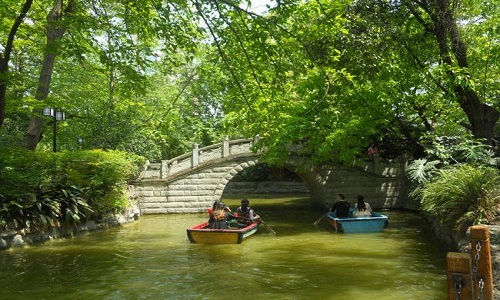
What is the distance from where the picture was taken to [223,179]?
21.8m

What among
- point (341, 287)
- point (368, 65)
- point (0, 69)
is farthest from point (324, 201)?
point (0, 69)

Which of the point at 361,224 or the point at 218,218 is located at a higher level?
the point at 218,218

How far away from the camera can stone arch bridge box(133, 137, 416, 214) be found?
21516mm

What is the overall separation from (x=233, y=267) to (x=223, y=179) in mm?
11648

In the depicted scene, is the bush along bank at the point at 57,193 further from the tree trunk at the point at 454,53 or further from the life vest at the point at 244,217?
the tree trunk at the point at 454,53

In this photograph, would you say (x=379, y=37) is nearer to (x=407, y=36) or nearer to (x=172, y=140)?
(x=407, y=36)

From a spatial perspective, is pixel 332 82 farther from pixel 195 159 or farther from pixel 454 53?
pixel 195 159

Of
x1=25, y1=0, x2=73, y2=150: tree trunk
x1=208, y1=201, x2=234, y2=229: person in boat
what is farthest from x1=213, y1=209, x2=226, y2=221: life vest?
x1=25, y1=0, x2=73, y2=150: tree trunk

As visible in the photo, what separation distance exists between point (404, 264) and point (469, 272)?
615cm

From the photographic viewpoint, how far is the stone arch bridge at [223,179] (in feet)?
70.6

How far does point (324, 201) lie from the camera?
74.5 feet

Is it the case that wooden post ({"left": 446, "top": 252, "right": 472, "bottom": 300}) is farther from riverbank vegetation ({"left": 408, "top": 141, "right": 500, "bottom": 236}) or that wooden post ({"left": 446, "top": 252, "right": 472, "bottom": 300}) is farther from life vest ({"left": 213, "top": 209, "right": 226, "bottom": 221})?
life vest ({"left": 213, "top": 209, "right": 226, "bottom": 221})

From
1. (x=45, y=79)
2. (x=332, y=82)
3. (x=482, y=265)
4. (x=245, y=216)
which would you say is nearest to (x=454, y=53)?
(x=332, y=82)

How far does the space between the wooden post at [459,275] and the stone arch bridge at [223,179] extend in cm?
1592
